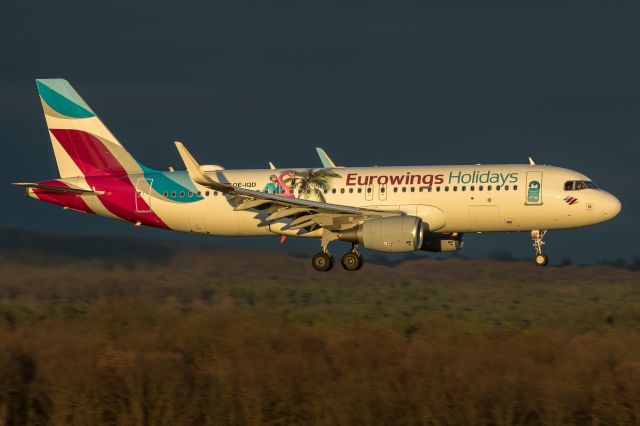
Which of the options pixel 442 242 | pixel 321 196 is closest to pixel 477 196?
pixel 442 242

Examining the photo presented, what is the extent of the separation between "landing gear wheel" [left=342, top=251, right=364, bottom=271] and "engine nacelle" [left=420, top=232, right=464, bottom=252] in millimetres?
3260

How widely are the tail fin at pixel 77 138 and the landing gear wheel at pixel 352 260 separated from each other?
32.1 ft

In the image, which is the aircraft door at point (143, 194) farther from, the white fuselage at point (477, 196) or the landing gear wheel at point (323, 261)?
the landing gear wheel at point (323, 261)

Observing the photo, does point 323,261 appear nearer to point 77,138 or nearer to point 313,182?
point 313,182

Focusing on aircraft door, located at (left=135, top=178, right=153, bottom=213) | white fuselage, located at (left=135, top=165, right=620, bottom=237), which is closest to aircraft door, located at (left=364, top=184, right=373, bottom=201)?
white fuselage, located at (left=135, top=165, right=620, bottom=237)

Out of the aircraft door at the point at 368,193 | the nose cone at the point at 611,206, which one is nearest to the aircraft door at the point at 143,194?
the aircraft door at the point at 368,193

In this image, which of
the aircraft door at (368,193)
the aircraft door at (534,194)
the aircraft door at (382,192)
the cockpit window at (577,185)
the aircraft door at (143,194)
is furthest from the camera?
the aircraft door at (143,194)

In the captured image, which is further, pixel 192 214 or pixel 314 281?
pixel 314 281

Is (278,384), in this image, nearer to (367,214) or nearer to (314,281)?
(367,214)

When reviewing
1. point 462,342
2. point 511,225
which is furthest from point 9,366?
point 511,225

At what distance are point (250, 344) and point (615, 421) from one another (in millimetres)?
12561

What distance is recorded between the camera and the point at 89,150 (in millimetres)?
56688

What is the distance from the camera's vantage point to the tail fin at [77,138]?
185 ft

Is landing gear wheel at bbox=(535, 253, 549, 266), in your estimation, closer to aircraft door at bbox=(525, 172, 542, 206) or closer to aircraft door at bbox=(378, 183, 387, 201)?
aircraft door at bbox=(525, 172, 542, 206)
